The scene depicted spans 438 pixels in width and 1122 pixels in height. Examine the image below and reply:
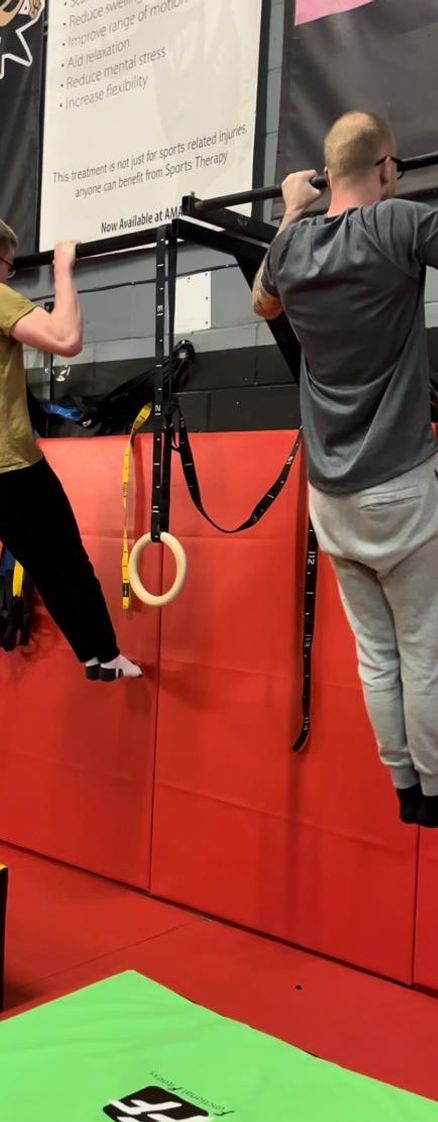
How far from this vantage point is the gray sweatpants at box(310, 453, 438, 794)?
1925 mm

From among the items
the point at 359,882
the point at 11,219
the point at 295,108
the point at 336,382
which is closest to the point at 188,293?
the point at 295,108

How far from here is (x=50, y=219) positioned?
13.6 ft

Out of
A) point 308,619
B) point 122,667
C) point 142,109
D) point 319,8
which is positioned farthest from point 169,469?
point 142,109

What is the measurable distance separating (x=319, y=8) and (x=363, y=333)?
196 centimetres

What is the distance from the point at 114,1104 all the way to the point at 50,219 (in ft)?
11.5

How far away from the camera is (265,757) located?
3.01 metres

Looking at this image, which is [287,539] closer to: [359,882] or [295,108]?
[359,882]

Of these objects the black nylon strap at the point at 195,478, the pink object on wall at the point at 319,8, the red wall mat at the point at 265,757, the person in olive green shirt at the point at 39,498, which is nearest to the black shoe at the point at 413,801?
the red wall mat at the point at 265,757

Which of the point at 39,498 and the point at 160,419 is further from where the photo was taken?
the point at 39,498

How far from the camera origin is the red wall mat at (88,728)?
3.40 metres

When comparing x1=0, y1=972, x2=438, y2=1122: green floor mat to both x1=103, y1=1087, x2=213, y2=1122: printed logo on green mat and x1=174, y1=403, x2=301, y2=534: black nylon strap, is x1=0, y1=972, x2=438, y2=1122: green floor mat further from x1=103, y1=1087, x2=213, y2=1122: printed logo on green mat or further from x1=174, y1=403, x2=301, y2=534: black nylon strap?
x1=174, y1=403, x2=301, y2=534: black nylon strap

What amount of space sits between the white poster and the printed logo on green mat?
9.61ft

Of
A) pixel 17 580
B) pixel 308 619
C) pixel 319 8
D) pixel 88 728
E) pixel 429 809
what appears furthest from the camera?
pixel 17 580

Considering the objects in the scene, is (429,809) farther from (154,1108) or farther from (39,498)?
(39,498)
